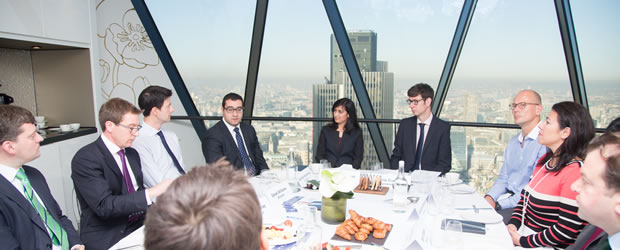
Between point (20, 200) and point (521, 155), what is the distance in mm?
3160

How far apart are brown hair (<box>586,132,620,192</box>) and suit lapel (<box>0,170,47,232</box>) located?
7.85 ft

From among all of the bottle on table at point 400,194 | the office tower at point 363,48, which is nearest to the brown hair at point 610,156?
the bottle on table at point 400,194

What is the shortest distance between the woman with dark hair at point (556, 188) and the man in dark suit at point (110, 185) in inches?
76.1

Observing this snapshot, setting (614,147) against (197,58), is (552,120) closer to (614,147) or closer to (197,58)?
(614,147)

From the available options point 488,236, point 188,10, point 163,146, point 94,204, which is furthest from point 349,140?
point 188,10

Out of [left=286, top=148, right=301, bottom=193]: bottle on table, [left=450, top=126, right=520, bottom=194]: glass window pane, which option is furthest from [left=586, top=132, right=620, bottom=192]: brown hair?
[left=450, top=126, right=520, bottom=194]: glass window pane

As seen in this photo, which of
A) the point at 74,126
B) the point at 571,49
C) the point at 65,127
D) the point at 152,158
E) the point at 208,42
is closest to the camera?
the point at 152,158

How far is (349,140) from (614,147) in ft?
8.10

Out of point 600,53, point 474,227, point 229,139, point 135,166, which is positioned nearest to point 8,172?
point 135,166

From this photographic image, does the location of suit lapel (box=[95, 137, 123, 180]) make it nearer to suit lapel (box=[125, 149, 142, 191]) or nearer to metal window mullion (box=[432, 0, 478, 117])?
suit lapel (box=[125, 149, 142, 191])

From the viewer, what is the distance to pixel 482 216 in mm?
1970

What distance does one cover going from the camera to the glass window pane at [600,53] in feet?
12.5

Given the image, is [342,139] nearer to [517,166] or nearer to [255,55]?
[517,166]

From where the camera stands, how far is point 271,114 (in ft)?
16.2
